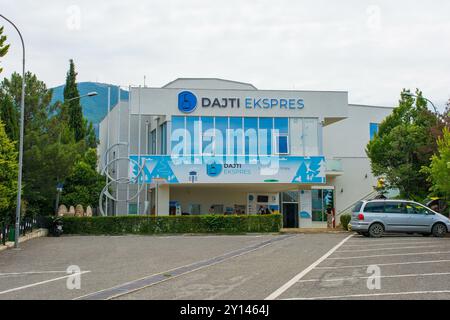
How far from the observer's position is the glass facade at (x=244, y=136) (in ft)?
129

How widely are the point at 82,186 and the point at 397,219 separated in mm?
27617

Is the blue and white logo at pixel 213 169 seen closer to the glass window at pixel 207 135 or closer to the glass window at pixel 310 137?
the glass window at pixel 207 135

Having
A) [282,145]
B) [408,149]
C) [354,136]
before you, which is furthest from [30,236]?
[354,136]

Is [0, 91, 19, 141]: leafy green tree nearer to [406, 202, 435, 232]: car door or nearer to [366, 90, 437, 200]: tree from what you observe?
[406, 202, 435, 232]: car door

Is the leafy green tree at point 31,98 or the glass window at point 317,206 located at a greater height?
the leafy green tree at point 31,98

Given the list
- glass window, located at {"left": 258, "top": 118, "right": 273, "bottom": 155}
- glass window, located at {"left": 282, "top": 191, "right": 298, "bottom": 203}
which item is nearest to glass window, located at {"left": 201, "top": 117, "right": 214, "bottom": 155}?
glass window, located at {"left": 258, "top": 118, "right": 273, "bottom": 155}

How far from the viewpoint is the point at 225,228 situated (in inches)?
1304

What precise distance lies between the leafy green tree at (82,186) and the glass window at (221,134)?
12484 mm

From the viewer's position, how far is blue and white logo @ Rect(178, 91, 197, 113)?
39.6 metres

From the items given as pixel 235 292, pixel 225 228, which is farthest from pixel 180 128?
pixel 235 292

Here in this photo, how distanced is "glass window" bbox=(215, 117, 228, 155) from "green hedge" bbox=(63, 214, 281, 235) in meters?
7.27

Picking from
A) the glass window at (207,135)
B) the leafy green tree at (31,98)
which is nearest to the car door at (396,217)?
the glass window at (207,135)

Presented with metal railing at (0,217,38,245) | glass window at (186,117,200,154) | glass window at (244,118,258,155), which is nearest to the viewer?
metal railing at (0,217,38,245)
